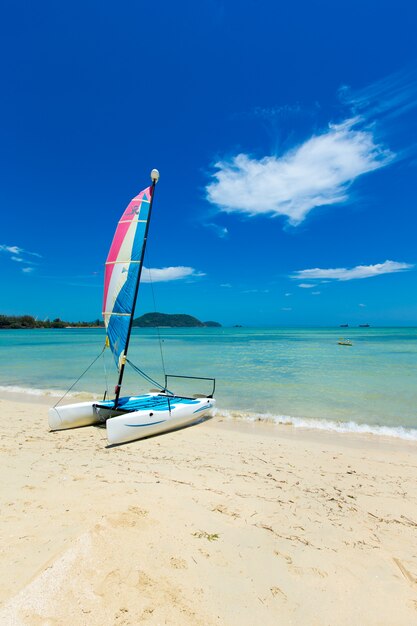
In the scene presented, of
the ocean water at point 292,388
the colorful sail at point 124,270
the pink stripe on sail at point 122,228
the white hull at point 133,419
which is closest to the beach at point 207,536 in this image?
the white hull at point 133,419

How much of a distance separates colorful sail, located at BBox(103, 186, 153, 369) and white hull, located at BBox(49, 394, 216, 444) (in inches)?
62.5

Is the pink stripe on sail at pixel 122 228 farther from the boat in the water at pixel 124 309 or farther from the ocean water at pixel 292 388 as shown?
the ocean water at pixel 292 388

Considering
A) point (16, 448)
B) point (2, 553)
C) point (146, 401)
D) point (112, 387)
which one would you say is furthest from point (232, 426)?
point (112, 387)

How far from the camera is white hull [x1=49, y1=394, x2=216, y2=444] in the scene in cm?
762

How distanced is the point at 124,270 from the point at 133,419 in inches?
145

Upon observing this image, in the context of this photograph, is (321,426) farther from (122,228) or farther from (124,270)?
(122,228)

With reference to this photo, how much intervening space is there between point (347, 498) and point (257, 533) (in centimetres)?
192

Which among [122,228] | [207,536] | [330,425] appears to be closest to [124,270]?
[122,228]

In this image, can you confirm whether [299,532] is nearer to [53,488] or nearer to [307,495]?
[307,495]

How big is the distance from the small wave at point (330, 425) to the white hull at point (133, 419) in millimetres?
1392

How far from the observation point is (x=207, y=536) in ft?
12.4

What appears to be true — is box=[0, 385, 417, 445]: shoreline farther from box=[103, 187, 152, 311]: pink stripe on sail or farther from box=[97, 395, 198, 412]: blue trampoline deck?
box=[103, 187, 152, 311]: pink stripe on sail

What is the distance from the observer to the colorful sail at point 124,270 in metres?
8.64

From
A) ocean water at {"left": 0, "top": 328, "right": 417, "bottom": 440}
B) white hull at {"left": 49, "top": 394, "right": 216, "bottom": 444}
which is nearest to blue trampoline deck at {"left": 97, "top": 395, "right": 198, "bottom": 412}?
white hull at {"left": 49, "top": 394, "right": 216, "bottom": 444}
